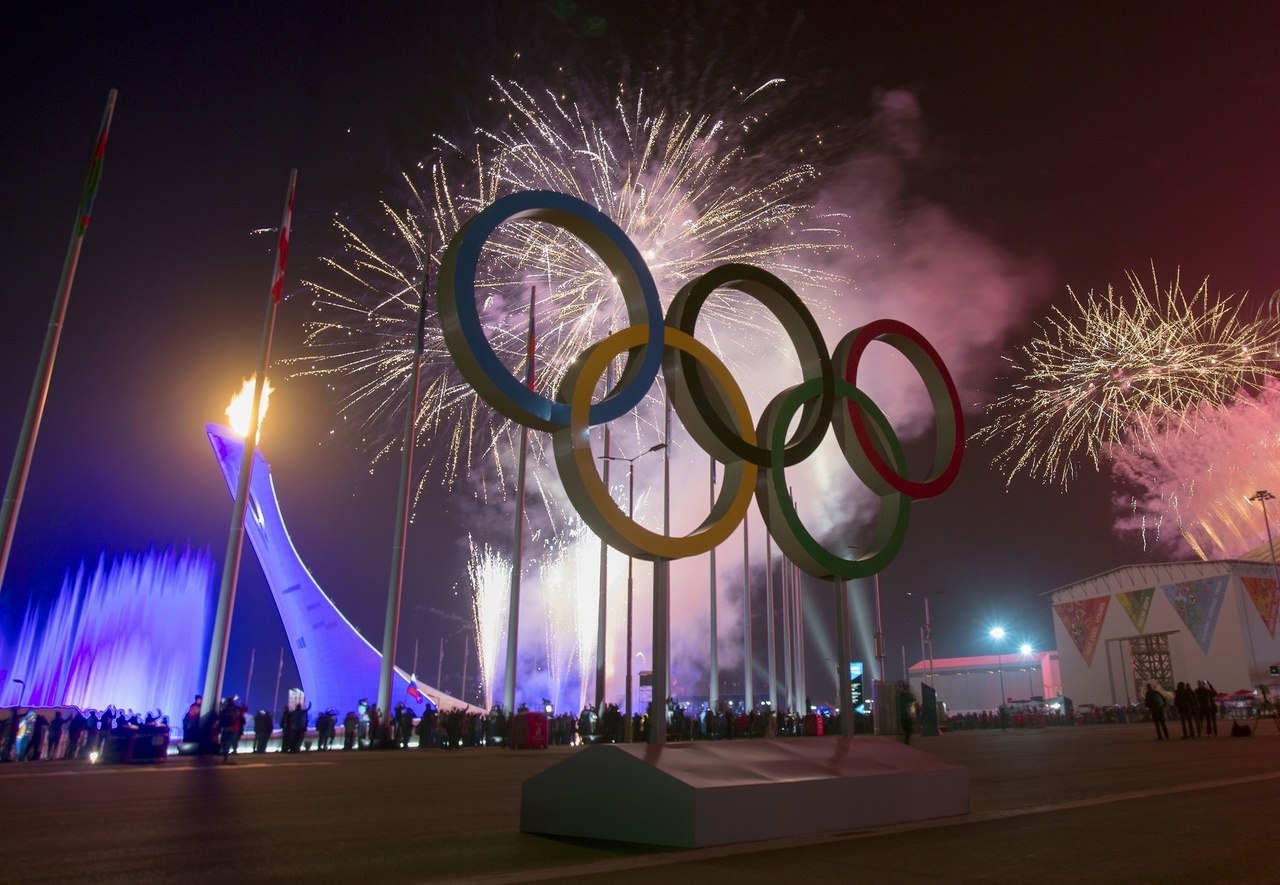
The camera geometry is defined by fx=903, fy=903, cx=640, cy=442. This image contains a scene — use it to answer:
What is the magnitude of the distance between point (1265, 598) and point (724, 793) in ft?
213

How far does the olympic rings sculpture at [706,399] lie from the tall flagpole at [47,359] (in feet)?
47.2

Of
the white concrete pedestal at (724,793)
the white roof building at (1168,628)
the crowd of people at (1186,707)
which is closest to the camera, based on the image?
the white concrete pedestal at (724,793)

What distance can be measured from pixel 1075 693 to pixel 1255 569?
52.9 feet

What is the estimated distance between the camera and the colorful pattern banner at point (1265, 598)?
57.2m

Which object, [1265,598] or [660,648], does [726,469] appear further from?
[1265,598]

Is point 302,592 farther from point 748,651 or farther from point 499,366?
point 499,366

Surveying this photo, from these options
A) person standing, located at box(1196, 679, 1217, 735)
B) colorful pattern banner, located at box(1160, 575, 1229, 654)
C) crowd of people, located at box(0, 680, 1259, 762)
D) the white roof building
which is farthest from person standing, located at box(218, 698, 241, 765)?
colorful pattern banner, located at box(1160, 575, 1229, 654)

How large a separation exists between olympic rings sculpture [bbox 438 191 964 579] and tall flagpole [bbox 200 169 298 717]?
622 inches

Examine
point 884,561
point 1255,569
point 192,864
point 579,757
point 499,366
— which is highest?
point 1255,569

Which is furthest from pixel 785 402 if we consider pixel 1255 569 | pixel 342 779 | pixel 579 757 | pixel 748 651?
pixel 1255 569

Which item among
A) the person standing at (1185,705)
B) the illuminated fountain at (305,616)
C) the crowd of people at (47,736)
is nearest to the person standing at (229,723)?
the crowd of people at (47,736)

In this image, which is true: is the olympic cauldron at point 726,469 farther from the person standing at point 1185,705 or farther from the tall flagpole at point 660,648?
the person standing at point 1185,705

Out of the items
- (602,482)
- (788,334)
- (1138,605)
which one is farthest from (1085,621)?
(602,482)

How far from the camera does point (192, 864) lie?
601 cm
